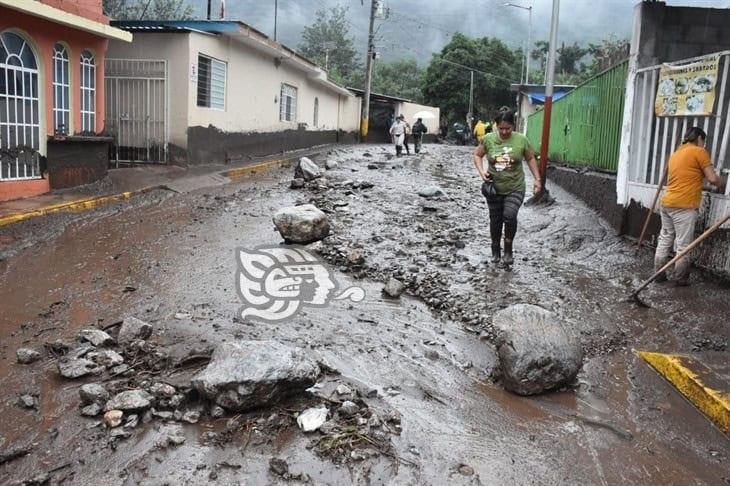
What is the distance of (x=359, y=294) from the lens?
17.8 ft

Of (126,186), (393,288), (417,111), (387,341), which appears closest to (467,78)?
(417,111)

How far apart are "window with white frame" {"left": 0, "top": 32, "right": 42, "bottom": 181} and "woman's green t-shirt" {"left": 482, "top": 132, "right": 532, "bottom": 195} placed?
22.0ft

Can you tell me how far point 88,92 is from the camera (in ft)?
33.5

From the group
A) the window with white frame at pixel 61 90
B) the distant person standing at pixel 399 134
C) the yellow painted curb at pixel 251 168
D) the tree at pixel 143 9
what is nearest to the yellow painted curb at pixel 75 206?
the window with white frame at pixel 61 90

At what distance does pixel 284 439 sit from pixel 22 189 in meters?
7.33

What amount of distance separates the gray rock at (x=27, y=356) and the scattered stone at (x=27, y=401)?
1.63 ft

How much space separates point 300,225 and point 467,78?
39371mm

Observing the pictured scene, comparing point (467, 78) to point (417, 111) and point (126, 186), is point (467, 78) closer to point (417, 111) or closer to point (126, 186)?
point (417, 111)

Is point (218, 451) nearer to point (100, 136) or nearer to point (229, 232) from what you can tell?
point (229, 232)

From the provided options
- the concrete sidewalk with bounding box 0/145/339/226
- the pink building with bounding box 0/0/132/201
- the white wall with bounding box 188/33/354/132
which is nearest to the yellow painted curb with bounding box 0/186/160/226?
the concrete sidewalk with bounding box 0/145/339/226

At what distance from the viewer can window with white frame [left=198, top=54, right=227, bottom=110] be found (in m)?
13.2

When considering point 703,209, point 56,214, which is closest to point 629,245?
point 703,209

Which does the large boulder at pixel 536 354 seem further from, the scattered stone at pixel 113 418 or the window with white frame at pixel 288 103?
the window with white frame at pixel 288 103

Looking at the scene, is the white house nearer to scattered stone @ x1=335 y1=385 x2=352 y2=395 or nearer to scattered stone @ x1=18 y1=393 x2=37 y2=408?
scattered stone @ x1=18 y1=393 x2=37 y2=408
